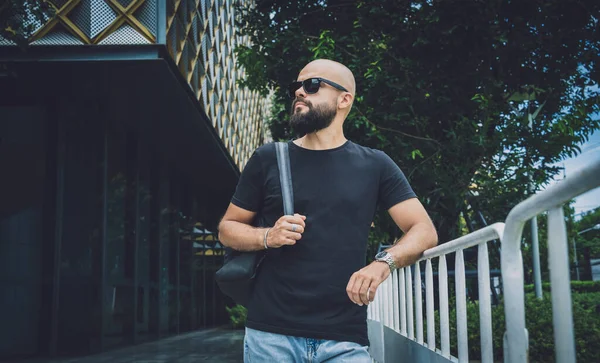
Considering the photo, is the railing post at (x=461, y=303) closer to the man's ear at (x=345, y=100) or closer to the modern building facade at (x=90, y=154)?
the man's ear at (x=345, y=100)

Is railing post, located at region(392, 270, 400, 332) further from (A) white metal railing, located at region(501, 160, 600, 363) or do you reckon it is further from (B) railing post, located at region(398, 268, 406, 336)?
(A) white metal railing, located at region(501, 160, 600, 363)

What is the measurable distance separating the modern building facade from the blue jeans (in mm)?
5129

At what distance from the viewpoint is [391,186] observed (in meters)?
2.36

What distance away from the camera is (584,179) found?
4.11ft

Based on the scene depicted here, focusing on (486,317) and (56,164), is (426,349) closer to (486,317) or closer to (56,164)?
(486,317)

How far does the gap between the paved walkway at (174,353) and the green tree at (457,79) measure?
3.22m

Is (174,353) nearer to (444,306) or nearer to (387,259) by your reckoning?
(444,306)

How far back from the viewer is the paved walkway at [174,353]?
8.31 meters

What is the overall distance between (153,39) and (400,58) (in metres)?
3.23

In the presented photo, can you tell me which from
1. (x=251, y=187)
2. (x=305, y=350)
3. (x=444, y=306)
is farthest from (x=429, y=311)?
(x=251, y=187)

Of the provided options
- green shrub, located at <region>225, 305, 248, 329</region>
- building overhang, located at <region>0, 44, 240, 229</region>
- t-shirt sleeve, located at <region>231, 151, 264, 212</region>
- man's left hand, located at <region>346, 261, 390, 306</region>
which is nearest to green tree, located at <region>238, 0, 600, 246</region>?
building overhang, located at <region>0, 44, 240, 229</region>

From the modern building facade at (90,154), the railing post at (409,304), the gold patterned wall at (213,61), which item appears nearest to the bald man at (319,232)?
the railing post at (409,304)

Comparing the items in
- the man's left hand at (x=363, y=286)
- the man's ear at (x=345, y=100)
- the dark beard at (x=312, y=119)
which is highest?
the man's ear at (x=345, y=100)

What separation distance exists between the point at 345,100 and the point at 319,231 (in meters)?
0.62
